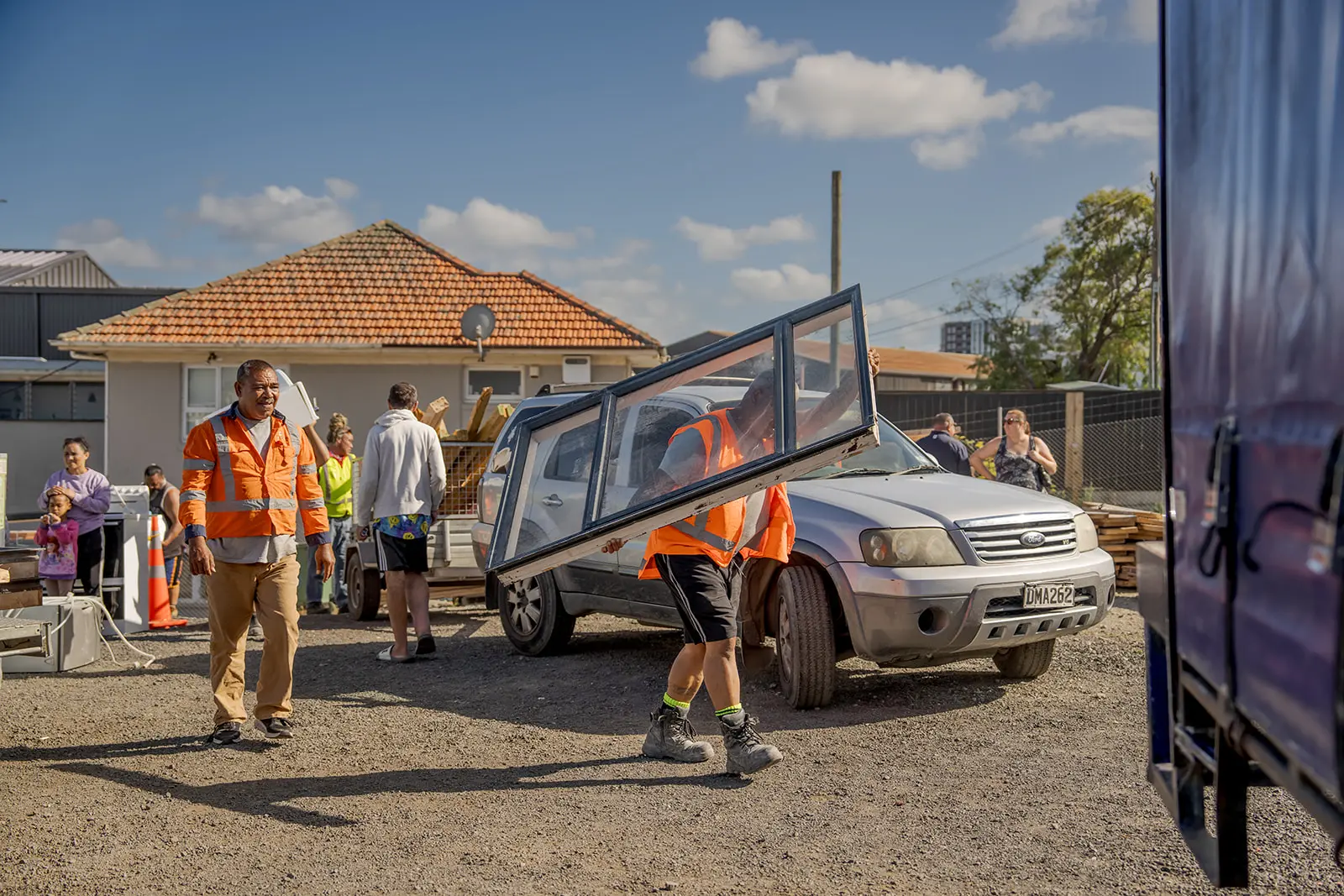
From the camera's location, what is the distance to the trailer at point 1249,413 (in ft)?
6.20

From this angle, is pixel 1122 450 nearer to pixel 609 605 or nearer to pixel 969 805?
pixel 609 605

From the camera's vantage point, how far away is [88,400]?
99.7 ft

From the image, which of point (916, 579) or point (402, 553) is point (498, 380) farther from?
point (916, 579)

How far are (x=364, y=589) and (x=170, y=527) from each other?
2556 mm

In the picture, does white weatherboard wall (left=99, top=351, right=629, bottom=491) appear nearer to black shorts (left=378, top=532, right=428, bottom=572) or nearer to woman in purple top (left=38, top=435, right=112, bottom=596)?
woman in purple top (left=38, top=435, right=112, bottom=596)

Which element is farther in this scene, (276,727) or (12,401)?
(12,401)

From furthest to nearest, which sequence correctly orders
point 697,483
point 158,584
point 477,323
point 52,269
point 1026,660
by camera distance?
point 52,269, point 477,323, point 158,584, point 1026,660, point 697,483

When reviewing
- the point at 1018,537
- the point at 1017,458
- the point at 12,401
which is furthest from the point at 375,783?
the point at 12,401

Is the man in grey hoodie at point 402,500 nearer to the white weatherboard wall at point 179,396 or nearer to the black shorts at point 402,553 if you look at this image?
the black shorts at point 402,553

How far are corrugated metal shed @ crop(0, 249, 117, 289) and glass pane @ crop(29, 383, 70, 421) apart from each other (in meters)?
11.8

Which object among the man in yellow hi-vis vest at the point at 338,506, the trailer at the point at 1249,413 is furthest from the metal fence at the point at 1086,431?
the man in yellow hi-vis vest at the point at 338,506

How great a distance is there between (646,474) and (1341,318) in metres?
3.68

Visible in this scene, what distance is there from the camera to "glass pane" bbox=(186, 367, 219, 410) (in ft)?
69.1

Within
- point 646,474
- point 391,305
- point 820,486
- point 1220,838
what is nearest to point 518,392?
point 391,305
